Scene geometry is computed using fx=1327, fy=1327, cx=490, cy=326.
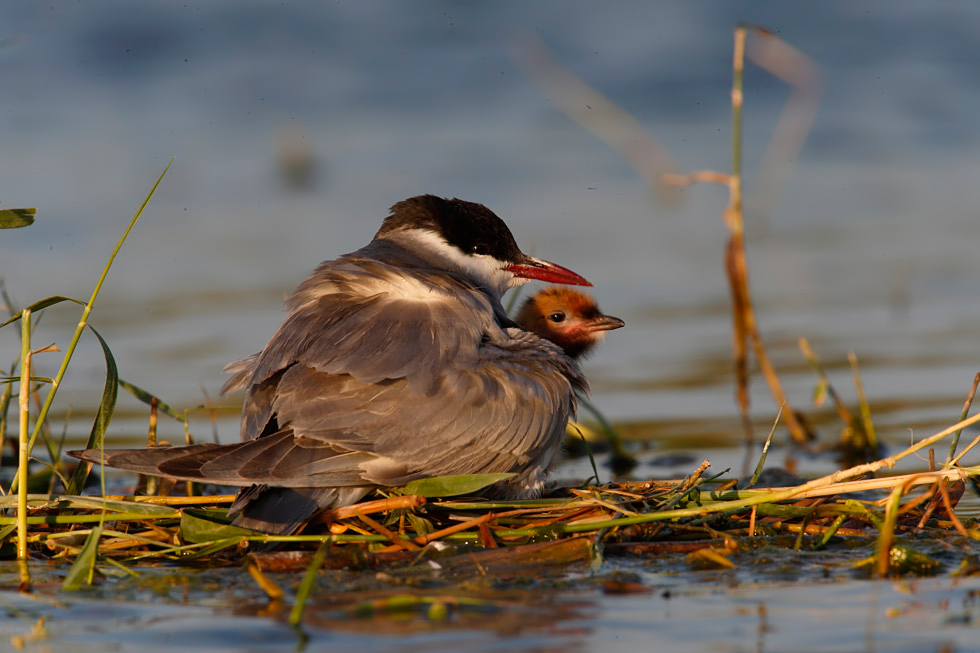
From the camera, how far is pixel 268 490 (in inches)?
164

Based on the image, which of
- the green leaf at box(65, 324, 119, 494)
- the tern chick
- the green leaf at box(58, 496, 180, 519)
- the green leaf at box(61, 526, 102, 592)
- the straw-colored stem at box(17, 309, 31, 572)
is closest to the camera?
the green leaf at box(61, 526, 102, 592)

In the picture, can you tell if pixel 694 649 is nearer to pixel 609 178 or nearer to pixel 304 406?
pixel 304 406

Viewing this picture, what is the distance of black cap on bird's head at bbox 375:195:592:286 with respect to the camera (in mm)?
5523

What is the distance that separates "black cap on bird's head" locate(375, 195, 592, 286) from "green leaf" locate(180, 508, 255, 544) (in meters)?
1.73

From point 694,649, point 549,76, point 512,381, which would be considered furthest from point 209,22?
point 694,649

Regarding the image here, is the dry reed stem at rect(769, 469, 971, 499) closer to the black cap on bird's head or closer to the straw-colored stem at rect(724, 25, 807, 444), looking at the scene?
the black cap on bird's head

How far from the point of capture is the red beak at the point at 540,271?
5.59 m

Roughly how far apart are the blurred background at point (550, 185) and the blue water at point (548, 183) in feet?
0.08

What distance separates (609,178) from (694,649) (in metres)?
Answer: 7.60

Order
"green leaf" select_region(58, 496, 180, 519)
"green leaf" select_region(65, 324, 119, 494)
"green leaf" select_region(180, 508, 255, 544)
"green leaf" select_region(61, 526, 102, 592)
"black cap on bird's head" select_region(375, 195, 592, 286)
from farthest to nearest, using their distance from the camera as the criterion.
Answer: "black cap on bird's head" select_region(375, 195, 592, 286) → "green leaf" select_region(65, 324, 119, 494) → "green leaf" select_region(58, 496, 180, 519) → "green leaf" select_region(180, 508, 255, 544) → "green leaf" select_region(61, 526, 102, 592)

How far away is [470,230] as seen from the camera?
5.55 meters

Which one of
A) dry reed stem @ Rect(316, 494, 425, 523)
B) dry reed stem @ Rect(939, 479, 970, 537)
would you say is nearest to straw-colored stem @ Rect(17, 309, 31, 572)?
dry reed stem @ Rect(316, 494, 425, 523)

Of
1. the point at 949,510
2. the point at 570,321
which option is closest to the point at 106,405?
the point at 570,321

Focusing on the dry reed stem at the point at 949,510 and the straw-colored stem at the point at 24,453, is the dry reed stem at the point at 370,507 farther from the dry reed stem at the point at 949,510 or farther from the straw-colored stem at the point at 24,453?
the dry reed stem at the point at 949,510
